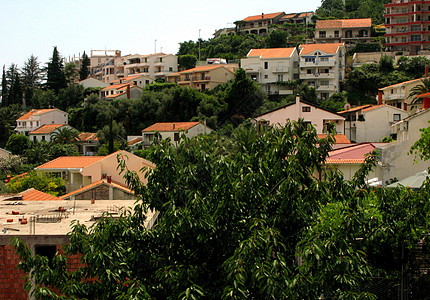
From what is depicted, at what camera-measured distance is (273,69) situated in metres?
78.0

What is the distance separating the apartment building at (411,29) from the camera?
87438mm

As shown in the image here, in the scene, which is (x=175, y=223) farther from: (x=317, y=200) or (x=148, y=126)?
(x=148, y=126)

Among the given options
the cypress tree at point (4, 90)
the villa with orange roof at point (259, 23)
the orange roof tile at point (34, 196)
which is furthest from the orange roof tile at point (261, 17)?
the orange roof tile at point (34, 196)

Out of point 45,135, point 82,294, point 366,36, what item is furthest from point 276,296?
point 366,36

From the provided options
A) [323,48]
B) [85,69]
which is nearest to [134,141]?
[323,48]

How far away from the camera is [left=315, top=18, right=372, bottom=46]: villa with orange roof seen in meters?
92.6

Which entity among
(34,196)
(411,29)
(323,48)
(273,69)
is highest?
(411,29)

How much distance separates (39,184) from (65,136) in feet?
106

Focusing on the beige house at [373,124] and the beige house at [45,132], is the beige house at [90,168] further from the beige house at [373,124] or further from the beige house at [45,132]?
the beige house at [45,132]

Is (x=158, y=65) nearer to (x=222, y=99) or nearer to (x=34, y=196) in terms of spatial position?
(x=222, y=99)

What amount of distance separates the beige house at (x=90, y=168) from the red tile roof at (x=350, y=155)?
11.4m

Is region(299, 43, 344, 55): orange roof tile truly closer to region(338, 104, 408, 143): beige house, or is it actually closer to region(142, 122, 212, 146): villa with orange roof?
region(142, 122, 212, 146): villa with orange roof

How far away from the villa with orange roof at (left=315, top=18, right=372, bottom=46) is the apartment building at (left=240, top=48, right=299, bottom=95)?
15.2 m

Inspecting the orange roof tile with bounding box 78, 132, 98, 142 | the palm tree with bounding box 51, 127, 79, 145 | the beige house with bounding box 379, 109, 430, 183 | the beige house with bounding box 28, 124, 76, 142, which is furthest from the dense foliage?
the beige house with bounding box 28, 124, 76, 142
